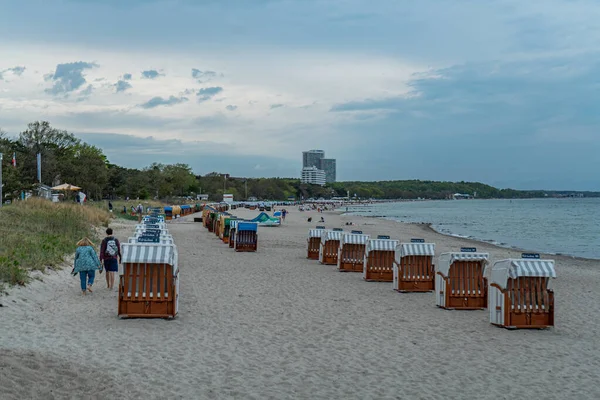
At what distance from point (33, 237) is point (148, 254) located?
10.3 meters

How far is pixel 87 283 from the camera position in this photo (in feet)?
45.5

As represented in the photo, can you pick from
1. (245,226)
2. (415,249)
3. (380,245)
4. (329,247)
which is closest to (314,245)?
(329,247)

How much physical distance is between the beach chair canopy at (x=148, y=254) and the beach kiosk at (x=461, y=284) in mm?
5123

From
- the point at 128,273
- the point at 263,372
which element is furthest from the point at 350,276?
the point at 263,372

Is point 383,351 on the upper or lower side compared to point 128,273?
lower

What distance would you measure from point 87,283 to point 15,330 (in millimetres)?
5019

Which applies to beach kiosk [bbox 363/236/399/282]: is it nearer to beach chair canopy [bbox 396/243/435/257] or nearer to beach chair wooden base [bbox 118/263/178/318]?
beach chair canopy [bbox 396/243/435/257]

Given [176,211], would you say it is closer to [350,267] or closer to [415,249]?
[350,267]

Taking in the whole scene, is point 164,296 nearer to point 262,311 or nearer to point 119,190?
point 262,311

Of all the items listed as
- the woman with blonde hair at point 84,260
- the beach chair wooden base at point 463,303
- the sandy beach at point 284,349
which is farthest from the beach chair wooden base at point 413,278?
the woman with blonde hair at point 84,260

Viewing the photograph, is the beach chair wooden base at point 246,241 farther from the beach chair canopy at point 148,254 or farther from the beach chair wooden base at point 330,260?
the beach chair canopy at point 148,254

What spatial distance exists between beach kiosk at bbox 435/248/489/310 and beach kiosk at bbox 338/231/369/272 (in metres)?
6.06

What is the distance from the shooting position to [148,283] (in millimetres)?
10570

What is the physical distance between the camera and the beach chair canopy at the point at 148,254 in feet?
34.0
